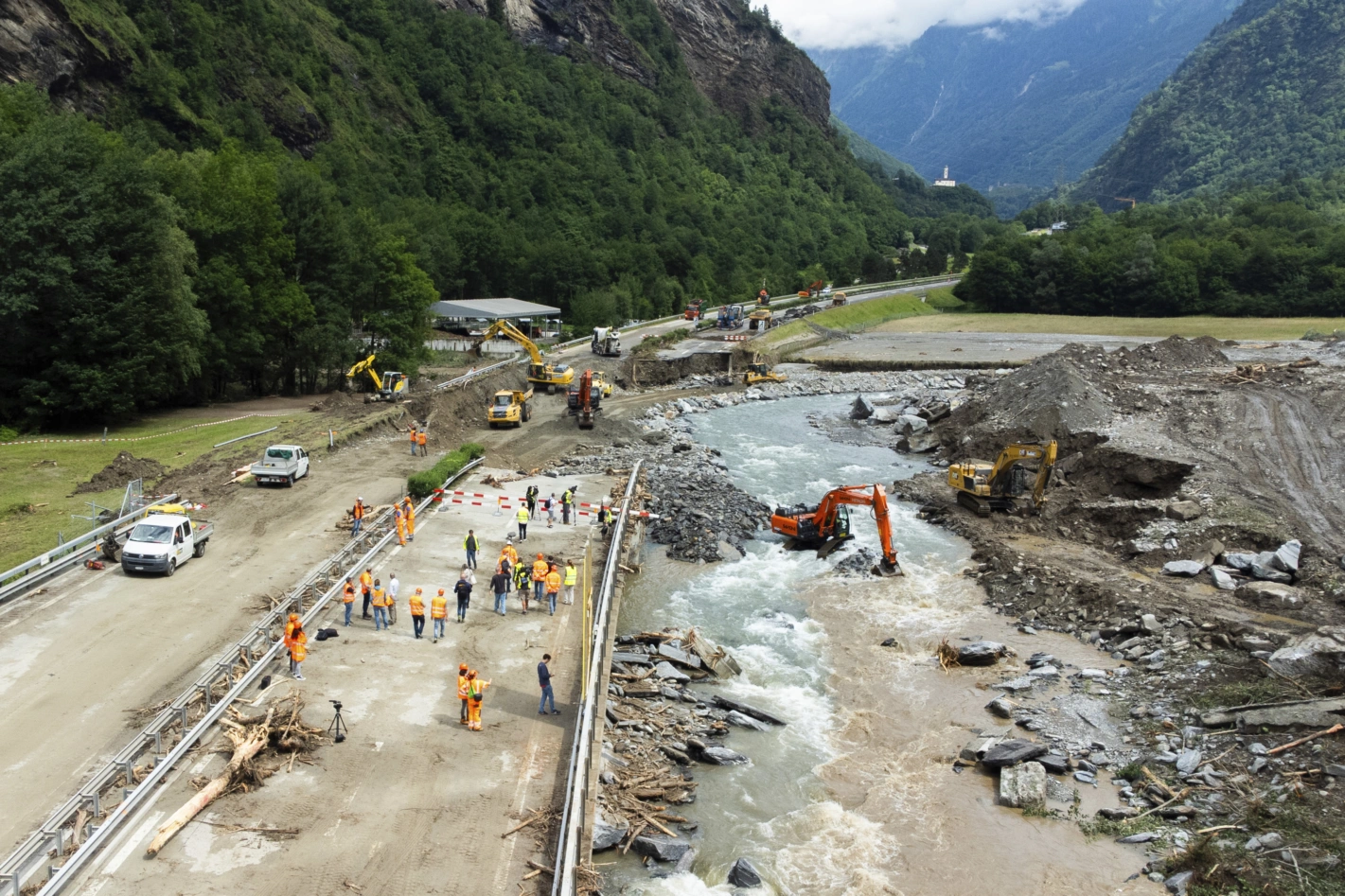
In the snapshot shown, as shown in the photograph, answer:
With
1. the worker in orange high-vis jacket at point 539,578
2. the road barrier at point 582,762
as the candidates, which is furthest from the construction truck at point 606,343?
the worker in orange high-vis jacket at point 539,578

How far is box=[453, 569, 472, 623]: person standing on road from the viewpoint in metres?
25.1

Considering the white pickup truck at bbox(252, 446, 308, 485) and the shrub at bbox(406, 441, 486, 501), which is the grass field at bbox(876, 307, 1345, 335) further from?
the white pickup truck at bbox(252, 446, 308, 485)

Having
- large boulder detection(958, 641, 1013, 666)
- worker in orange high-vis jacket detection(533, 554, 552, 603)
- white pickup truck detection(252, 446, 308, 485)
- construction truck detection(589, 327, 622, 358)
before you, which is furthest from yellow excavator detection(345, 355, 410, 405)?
large boulder detection(958, 641, 1013, 666)

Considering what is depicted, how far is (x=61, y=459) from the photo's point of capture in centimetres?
3891

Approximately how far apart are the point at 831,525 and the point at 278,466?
20378mm

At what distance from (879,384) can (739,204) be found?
9016 cm

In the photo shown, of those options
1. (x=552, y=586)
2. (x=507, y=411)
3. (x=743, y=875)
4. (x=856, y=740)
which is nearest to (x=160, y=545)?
(x=552, y=586)

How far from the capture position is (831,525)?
3738 cm

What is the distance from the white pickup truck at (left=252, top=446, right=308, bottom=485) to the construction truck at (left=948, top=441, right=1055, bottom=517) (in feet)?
86.4

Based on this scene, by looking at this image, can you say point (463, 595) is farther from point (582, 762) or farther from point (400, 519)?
point (582, 762)

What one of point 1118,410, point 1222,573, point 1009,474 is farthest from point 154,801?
point 1118,410

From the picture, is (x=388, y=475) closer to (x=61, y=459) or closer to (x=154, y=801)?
(x=61, y=459)

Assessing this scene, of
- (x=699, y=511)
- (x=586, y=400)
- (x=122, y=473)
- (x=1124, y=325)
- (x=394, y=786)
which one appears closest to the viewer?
(x=394, y=786)

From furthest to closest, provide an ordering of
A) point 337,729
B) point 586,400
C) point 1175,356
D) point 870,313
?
point 870,313
point 1175,356
point 586,400
point 337,729
